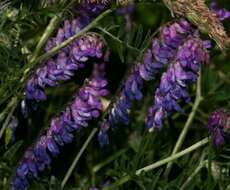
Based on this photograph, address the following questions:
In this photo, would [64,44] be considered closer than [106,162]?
Yes

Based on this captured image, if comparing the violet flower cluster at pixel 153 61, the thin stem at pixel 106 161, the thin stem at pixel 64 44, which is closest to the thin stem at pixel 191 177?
the violet flower cluster at pixel 153 61

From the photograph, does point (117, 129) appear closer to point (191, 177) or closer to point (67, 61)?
point (191, 177)

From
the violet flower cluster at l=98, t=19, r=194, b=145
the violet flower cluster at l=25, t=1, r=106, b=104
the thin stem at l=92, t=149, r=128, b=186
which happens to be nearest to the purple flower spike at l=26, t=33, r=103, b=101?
the violet flower cluster at l=25, t=1, r=106, b=104

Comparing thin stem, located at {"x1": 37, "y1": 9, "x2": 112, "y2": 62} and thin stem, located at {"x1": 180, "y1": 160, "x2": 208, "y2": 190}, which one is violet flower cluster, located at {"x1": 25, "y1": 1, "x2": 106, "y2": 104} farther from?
thin stem, located at {"x1": 180, "y1": 160, "x2": 208, "y2": 190}

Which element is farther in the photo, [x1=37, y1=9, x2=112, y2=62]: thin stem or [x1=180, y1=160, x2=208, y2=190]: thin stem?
[x1=180, y1=160, x2=208, y2=190]: thin stem

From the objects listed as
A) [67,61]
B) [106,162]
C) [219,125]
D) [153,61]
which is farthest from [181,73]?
[106,162]

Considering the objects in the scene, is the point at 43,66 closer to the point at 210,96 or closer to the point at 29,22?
the point at 29,22

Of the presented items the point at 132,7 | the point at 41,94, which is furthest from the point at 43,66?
the point at 132,7
